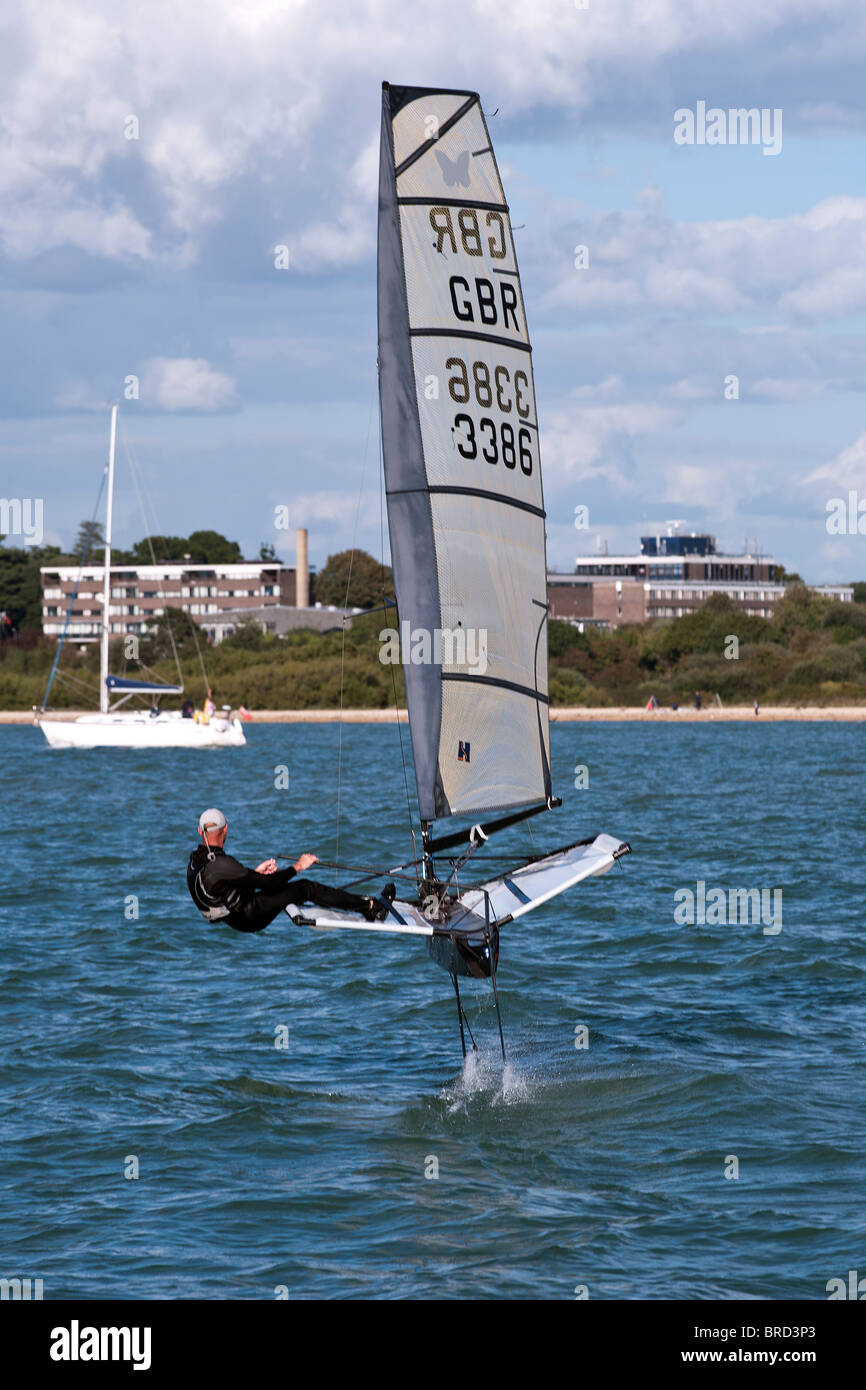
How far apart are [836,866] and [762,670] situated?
8013 cm

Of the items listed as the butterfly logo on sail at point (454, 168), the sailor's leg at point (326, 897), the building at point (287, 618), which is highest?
the building at point (287, 618)

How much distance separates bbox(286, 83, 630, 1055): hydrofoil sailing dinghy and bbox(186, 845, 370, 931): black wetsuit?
82 cm

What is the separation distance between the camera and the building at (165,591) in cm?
15488

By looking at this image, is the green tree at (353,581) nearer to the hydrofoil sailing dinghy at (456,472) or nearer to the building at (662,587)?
the building at (662,587)

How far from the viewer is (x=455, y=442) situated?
1318 centimetres

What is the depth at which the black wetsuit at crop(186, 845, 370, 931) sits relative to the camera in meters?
11.5

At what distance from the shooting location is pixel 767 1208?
35.6ft

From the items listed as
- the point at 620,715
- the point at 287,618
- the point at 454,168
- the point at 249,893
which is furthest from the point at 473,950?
the point at 287,618

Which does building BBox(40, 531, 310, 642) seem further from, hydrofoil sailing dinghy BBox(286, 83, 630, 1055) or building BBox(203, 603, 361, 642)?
hydrofoil sailing dinghy BBox(286, 83, 630, 1055)

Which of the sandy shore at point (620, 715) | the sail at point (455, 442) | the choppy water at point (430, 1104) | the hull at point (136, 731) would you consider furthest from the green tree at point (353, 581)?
the sail at point (455, 442)

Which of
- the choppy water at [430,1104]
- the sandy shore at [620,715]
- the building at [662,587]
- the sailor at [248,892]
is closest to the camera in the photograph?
the choppy water at [430,1104]

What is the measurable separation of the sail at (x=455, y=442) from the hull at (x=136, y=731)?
53838mm

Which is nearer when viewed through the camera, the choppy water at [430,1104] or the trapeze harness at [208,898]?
the choppy water at [430,1104]

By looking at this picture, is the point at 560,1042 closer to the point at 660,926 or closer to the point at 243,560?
the point at 660,926
